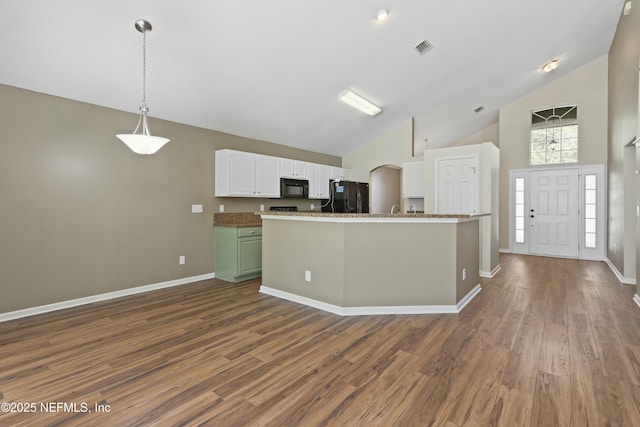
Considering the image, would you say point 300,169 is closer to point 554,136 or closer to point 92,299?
point 92,299

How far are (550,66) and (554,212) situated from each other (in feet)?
9.88

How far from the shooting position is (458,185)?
516cm

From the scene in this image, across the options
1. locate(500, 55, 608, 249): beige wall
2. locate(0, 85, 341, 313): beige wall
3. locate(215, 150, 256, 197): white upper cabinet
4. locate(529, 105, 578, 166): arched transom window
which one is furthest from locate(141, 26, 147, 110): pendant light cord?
locate(529, 105, 578, 166): arched transom window

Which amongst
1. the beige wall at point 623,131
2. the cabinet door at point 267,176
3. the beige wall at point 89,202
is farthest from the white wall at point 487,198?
the beige wall at point 89,202

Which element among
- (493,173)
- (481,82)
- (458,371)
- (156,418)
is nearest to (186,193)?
(156,418)

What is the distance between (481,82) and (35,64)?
20.7 feet

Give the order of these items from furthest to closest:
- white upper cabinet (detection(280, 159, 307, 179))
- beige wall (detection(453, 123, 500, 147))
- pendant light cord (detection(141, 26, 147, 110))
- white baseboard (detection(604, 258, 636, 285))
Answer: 1. beige wall (detection(453, 123, 500, 147))
2. white upper cabinet (detection(280, 159, 307, 179))
3. white baseboard (detection(604, 258, 636, 285))
4. pendant light cord (detection(141, 26, 147, 110))

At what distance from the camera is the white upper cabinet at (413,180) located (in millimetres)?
6477

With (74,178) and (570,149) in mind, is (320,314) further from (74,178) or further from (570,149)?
(570,149)

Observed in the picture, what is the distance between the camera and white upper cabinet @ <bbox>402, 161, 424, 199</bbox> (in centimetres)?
648

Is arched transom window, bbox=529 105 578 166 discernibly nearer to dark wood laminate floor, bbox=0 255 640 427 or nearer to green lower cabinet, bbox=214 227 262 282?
dark wood laminate floor, bbox=0 255 640 427

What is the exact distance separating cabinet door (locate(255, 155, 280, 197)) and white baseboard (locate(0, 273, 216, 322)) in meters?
1.61

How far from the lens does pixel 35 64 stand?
9.59ft

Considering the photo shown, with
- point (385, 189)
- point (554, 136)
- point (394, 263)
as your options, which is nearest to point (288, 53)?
point (394, 263)
